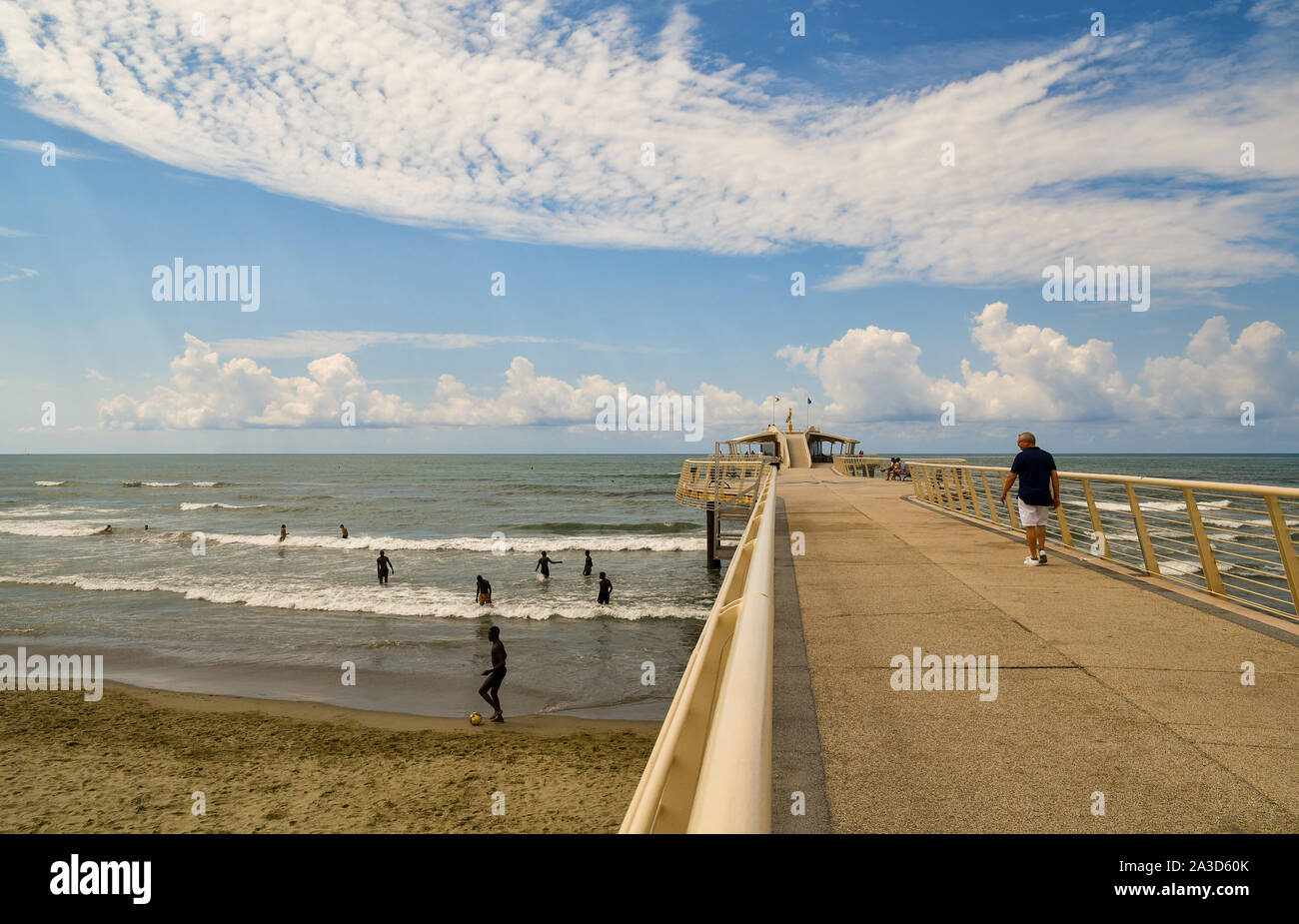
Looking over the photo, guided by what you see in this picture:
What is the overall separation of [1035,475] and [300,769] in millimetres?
11474

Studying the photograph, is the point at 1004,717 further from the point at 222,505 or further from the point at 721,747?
the point at 222,505

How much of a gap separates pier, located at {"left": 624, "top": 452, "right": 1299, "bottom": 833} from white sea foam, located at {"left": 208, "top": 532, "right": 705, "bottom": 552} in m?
29.6

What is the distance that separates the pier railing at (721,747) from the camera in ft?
3.70

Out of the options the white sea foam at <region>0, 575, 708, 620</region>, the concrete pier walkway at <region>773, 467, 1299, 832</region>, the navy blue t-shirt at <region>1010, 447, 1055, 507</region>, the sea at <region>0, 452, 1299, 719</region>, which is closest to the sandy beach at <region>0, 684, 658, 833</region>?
the sea at <region>0, 452, 1299, 719</region>

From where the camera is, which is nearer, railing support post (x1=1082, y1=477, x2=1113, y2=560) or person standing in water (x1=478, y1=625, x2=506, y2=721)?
railing support post (x1=1082, y1=477, x2=1113, y2=560)

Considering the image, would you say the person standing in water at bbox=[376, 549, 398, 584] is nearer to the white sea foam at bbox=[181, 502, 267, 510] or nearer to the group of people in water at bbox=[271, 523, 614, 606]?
the group of people in water at bbox=[271, 523, 614, 606]

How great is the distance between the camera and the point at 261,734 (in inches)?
491

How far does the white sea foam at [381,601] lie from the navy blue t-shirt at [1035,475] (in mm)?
13449

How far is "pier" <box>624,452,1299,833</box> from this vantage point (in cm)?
243

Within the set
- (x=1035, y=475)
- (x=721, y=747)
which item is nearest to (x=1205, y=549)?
(x=1035, y=475)

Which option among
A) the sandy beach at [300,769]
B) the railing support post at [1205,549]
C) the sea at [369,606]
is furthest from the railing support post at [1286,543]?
the sea at [369,606]
